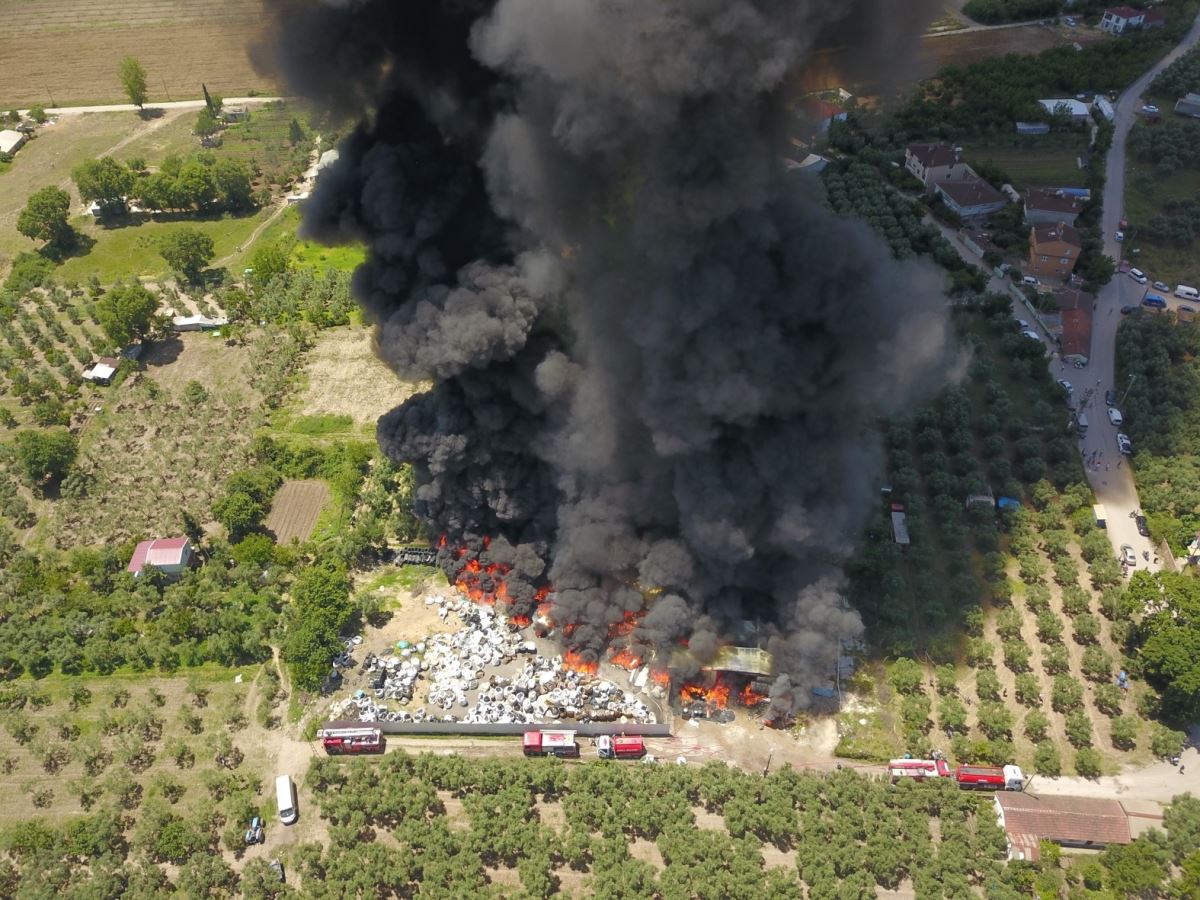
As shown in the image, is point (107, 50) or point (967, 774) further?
point (107, 50)

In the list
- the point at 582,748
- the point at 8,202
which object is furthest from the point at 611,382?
the point at 8,202

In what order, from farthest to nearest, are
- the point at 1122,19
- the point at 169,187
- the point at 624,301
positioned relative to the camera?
the point at 1122,19, the point at 169,187, the point at 624,301

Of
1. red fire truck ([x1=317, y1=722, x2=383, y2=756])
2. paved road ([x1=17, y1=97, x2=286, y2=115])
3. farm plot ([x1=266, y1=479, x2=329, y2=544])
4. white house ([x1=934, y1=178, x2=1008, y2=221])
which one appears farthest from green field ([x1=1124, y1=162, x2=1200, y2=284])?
paved road ([x1=17, y1=97, x2=286, y2=115])

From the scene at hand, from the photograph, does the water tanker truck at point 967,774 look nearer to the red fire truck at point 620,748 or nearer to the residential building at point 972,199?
the red fire truck at point 620,748

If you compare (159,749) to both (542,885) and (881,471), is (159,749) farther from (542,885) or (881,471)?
(881,471)

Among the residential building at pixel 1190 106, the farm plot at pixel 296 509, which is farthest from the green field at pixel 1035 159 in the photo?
the farm plot at pixel 296 509

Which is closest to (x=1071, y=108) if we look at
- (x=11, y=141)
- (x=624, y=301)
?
(x=624, y=301)

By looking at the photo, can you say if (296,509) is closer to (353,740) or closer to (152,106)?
(353,740)
